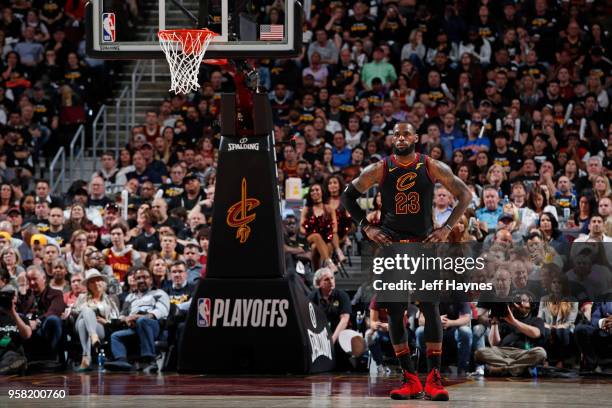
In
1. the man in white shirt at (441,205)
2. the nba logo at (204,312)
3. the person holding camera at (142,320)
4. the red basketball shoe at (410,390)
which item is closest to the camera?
the red basketball shoe at (410,390)

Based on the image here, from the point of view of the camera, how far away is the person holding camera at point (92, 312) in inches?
544

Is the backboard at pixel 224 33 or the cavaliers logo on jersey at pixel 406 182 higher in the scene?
the backboard at pixel 224 33

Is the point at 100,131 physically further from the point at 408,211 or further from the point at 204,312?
the point at 408,211

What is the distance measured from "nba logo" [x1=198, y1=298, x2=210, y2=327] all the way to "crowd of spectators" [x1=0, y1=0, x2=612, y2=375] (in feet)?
4.64

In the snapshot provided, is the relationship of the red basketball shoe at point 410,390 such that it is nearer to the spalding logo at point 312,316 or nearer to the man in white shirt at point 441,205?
the spalding logo at point 312,316

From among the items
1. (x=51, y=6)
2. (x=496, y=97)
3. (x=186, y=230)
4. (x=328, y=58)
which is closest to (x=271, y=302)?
(x=186, y=230)

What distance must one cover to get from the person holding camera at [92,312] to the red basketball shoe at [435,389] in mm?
5586

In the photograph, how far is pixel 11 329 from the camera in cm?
1362

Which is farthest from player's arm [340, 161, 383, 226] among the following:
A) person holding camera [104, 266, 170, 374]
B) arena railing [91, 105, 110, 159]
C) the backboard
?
arena railing [91, 105, 110, 159]

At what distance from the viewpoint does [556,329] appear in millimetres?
12828

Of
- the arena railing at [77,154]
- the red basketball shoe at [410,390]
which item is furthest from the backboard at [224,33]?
the arena railing at [77,154]

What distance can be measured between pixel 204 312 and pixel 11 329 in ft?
9.37

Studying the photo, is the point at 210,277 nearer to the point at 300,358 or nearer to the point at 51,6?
the point at 300,358

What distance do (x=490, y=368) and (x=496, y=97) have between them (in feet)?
26.2
